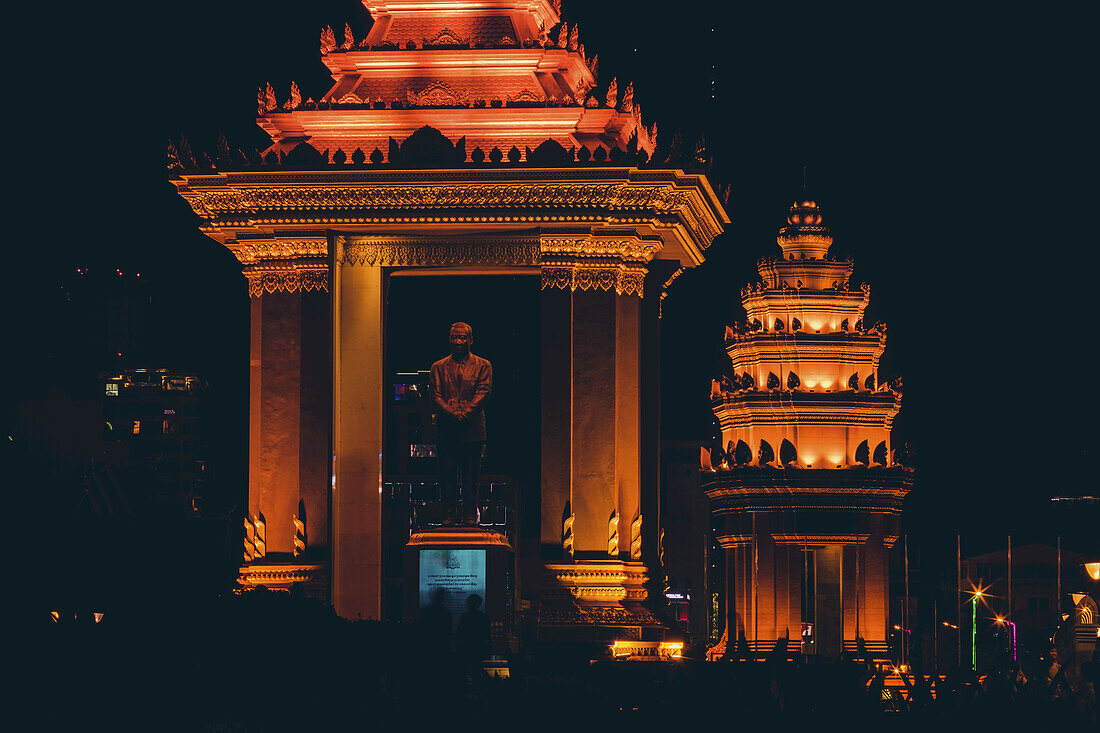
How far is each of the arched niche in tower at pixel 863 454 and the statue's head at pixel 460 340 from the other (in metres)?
20.9

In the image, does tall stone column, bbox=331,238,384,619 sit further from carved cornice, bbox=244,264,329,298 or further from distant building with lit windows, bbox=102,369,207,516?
distant building with lit windows, bbox=102,369,207,516

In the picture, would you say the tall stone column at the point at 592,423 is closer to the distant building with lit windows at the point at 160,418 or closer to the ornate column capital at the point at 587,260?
the ornate column capital at the point at 587,260

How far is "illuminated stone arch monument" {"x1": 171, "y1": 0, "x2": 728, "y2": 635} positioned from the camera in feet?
102

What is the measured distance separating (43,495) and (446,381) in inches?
Answer: 267

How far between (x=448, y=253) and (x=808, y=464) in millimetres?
19785

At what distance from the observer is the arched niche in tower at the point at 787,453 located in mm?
50094

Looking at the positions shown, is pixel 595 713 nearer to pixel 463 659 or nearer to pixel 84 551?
pixel 463 659

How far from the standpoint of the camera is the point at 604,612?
30547 mm

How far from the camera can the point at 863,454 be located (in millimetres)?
49938

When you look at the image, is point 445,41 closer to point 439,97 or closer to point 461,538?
point 439,97

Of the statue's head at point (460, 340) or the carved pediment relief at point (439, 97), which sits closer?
the statue's head at point (460, 340)

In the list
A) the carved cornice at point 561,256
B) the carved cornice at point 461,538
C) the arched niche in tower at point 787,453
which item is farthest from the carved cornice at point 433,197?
the arched niche in tower at point 787,453

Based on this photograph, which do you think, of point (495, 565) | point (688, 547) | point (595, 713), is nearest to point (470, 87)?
point (495, 565)

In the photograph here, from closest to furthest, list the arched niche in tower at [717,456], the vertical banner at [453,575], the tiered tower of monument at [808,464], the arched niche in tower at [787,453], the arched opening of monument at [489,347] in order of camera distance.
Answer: the vertical banner at [453,575] → the arched opening of monument at [489,347] → the tiered tower of monument at [808,464] → the arched niche in tower at [787,453] → the arched niche in tower at [717,456]
